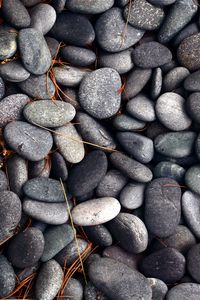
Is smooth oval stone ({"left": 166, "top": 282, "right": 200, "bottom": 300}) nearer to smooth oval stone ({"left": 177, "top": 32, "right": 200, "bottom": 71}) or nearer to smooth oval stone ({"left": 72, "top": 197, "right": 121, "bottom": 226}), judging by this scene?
smooth oval stone ({"left": 72, "top": 197, "right": 121, "bottom": 226})

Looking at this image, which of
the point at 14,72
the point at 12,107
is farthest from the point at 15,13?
the point at 12,107

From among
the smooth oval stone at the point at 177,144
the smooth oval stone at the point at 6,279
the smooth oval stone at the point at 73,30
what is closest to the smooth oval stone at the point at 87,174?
the smooth oval stone at the point at 177,144

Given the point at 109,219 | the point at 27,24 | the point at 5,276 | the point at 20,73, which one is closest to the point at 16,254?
the point at 5,276

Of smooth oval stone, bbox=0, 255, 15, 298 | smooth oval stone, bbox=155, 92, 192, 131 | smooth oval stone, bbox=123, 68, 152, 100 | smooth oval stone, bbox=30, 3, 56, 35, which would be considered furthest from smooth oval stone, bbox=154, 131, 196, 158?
smooth oval stone, bbox=0, 255, 15, 298

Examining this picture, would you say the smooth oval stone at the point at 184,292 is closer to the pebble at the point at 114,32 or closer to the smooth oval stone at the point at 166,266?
the smooth oval stone at the point at 166,266

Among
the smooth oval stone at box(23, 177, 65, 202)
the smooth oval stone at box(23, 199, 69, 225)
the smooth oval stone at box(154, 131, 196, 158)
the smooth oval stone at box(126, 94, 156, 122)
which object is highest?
the smooth oval stone at box(126, 94, 156, 122)
